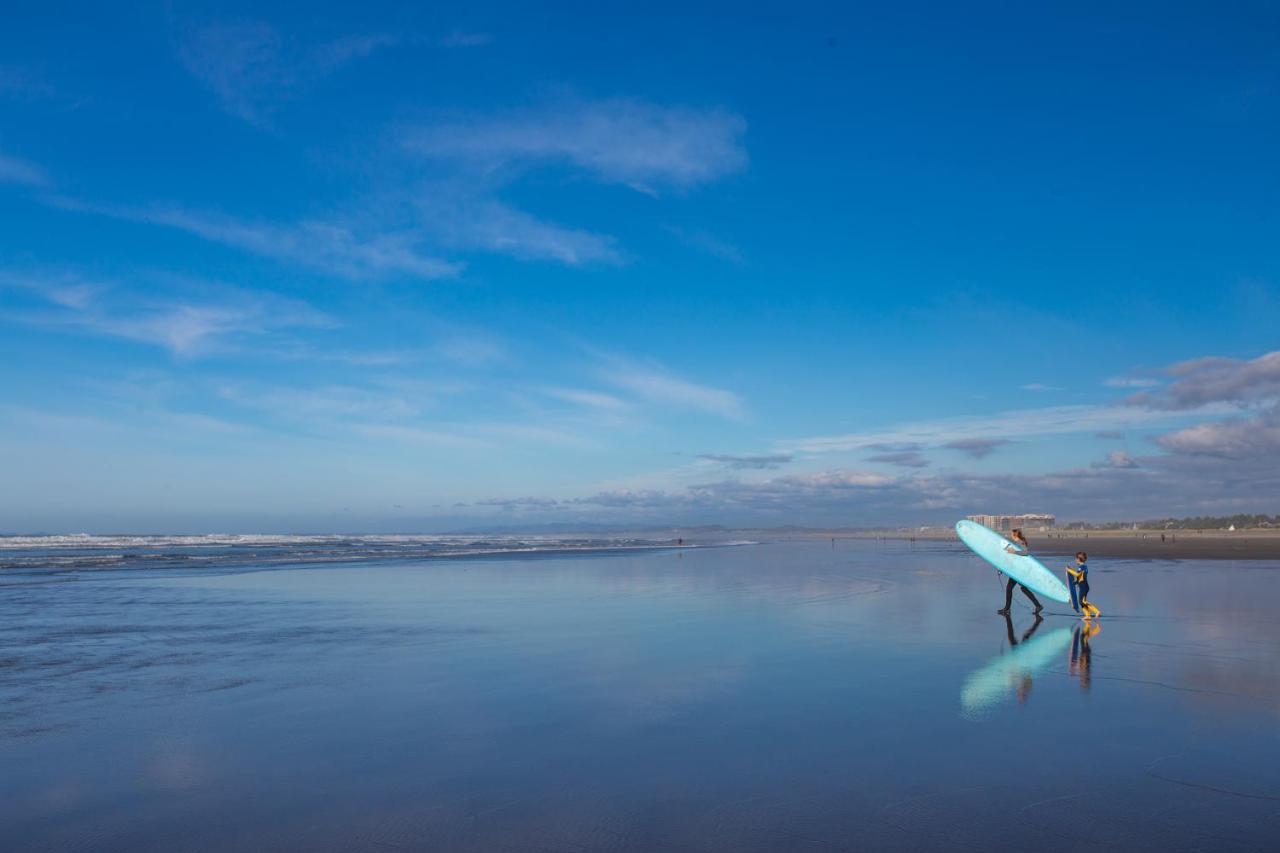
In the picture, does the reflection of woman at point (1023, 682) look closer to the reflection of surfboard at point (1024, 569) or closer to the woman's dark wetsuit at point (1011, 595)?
the woman's dark wetsuit at point (1011, 595)

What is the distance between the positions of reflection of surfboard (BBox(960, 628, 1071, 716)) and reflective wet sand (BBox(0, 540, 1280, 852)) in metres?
0.06

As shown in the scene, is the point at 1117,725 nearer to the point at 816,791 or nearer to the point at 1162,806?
the point at 1162,806

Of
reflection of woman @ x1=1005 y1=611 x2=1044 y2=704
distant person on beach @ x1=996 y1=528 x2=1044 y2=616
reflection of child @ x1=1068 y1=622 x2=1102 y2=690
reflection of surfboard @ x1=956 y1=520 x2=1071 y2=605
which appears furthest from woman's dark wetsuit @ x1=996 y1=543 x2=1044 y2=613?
reflection of woman @ x1=1005 y1=611 x2=1044 y2=704

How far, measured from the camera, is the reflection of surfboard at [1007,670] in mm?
8938

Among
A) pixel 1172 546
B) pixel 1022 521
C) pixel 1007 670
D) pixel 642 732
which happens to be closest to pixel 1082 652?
pixel 1007 670

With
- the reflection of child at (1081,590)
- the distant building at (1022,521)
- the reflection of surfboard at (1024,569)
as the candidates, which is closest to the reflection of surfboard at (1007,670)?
the reflection of child at (1081,590)

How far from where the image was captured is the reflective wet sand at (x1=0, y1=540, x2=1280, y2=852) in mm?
5496

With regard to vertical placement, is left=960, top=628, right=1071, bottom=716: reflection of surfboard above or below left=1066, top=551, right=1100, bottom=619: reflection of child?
below

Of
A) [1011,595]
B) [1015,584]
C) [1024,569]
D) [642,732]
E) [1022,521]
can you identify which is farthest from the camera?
[1022,521]

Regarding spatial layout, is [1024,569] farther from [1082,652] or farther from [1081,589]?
[1082,652]

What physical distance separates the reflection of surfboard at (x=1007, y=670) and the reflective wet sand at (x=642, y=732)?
56 mm

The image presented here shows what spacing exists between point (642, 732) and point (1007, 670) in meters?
5.47

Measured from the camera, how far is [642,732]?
25.6ft

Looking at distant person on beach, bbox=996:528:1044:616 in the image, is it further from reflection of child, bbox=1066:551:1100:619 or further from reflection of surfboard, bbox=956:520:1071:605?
reflection of child, bbox=1066:551:1100:619
